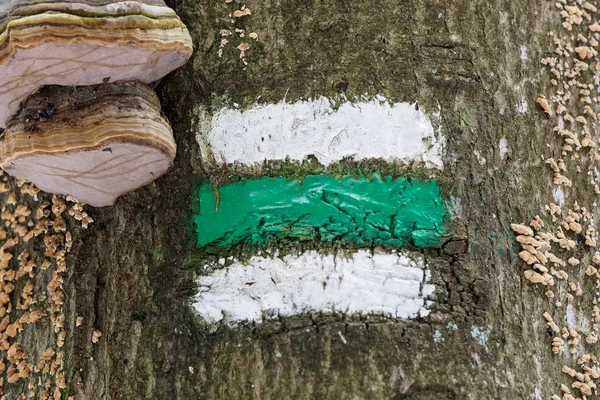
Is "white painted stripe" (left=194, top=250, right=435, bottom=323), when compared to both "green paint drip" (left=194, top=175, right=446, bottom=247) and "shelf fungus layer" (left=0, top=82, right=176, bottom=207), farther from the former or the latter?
"shelf fungus layer" (left=0, top=82, right=176, bottom=207)

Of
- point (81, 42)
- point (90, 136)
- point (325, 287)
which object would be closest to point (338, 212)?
point (325, 287)

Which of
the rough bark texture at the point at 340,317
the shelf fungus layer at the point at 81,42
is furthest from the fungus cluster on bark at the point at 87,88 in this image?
the rough bark texture at the point at 340,317

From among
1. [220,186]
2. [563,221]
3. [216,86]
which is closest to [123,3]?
[216,86]

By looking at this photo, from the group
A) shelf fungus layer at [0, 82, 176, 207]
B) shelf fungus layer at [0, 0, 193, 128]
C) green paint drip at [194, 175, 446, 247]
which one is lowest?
green paint drip at [194, 175, 446, 247]

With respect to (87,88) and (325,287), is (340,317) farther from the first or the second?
(87,88)

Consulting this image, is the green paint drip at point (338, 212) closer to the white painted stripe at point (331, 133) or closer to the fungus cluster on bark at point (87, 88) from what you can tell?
the white painted stripe at point (331, 133)

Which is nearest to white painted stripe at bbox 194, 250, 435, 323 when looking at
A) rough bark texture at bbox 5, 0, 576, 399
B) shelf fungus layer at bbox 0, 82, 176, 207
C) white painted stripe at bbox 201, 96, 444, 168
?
rough bark texture at bbox 5, 0, 576, 399
